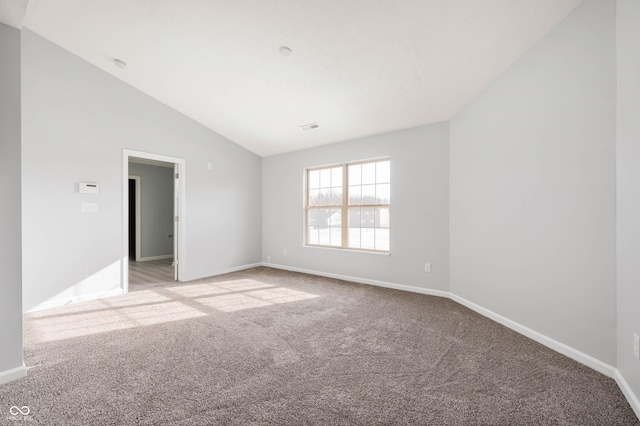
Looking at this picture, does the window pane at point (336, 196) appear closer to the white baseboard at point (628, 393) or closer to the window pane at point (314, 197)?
the window pane at point (314, 197)

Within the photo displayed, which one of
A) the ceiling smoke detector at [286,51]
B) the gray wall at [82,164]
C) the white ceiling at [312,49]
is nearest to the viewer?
the white ceiling at [312,49]

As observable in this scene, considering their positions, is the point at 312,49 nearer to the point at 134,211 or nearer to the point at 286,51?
the point at 286,51

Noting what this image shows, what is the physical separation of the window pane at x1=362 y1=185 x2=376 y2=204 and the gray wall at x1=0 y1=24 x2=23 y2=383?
4.08 metres

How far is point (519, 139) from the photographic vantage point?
9.22 ft

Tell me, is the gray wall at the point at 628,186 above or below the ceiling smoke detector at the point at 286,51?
below

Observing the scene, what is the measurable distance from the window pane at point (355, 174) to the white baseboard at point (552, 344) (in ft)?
8.43

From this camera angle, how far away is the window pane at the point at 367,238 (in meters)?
4.76

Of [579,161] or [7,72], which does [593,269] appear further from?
[7,72]

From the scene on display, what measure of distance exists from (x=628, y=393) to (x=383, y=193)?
3.33 meters

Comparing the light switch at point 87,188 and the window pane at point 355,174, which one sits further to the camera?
the window pane at point 355,174

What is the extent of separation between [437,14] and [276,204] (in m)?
4.43

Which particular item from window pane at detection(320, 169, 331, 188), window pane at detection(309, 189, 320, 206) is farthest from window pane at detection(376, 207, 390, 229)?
window pane at detection(309, 189, 320, 206)

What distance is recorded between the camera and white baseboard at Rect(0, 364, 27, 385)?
1927 millimetres

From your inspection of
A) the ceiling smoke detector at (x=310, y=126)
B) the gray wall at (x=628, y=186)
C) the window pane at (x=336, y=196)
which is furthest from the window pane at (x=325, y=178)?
the gray wall at (x=628, y=186)
